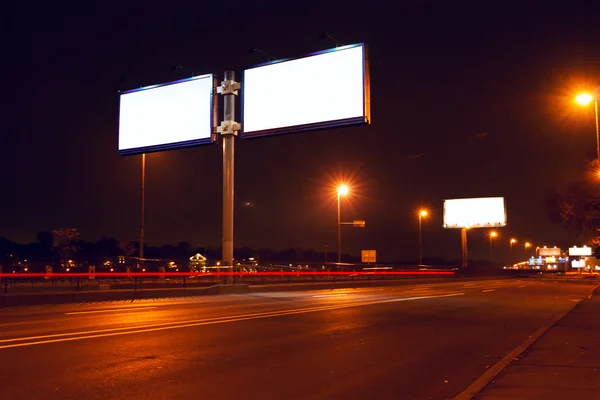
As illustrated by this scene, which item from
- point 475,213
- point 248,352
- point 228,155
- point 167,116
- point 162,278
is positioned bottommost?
point 248,352

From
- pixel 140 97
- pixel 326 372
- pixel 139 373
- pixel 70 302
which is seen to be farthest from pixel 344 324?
pixel 140 97

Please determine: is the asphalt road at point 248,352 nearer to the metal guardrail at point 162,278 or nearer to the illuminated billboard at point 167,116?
the metal guardrail at point 162,278

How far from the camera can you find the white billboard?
8112 centimetres

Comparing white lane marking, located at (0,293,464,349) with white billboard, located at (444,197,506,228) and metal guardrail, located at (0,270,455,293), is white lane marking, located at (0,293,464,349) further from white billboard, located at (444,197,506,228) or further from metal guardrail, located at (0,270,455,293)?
white billboard, located at (444,197,506,228)

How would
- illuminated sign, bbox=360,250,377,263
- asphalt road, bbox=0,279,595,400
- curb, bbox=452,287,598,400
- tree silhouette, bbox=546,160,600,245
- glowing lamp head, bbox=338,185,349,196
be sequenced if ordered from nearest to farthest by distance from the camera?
curb, bbox=452,287,598,400 < asphalt road, bbox=0,279,595,400 < tree silhouette, bbox=546,160,600,245 < glowing lamp head, bbox=338,185,349,196 < illuminated sign, bbox=360,250,377,263

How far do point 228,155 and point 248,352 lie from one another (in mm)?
19341

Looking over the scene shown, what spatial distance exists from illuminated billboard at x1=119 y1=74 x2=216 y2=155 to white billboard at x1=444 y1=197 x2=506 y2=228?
59175 millimetres

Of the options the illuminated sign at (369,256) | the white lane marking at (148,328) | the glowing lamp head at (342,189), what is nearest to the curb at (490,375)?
the white lane marking at (148,328)

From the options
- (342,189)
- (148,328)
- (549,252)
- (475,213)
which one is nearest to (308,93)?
(148,328)

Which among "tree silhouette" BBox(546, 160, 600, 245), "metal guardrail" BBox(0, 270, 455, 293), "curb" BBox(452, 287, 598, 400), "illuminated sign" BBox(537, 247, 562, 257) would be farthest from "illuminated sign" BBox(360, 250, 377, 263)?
"illuminated sign" BBox(537, 247, 562, 257)

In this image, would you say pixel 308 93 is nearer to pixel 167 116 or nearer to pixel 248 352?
pixel 167 116

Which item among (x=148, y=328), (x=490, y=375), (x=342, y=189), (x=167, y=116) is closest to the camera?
(x=490, y=375)

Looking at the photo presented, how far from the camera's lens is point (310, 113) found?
27.2 metres

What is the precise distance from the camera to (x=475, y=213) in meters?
82.2
